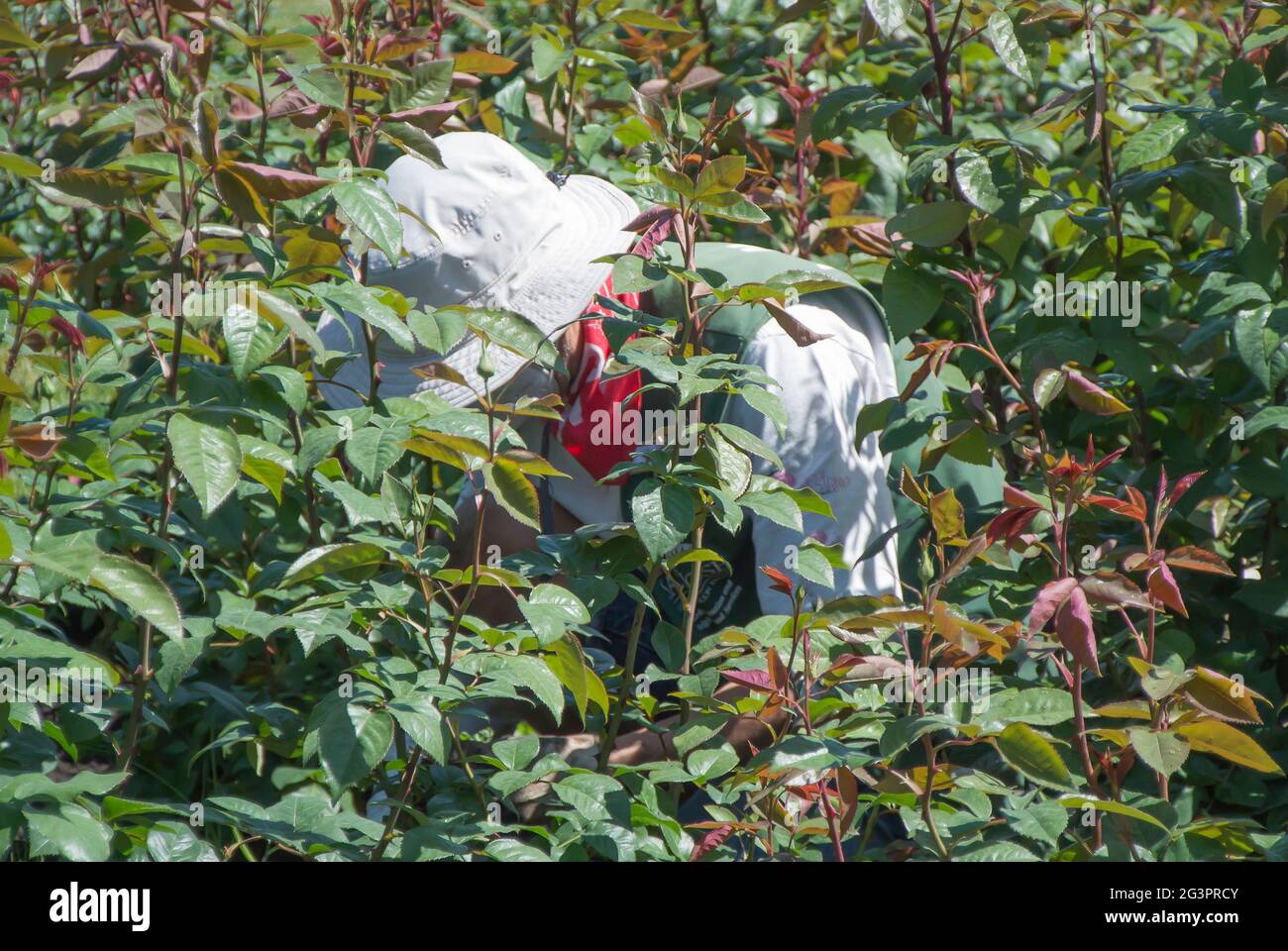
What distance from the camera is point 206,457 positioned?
5.51 ft

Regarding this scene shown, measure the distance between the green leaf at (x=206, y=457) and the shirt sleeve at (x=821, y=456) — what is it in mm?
975

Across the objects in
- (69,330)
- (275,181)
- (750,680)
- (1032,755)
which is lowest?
(1032,755)

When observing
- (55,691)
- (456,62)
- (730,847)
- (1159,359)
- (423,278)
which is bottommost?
(730,847)

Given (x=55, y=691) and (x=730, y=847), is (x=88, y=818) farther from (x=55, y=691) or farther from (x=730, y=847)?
(x=730, y=847)

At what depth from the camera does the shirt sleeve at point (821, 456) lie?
7.80ft

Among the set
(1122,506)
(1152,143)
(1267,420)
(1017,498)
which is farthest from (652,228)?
(1267,420)

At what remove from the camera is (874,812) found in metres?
1.85

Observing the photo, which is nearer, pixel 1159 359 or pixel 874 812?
pixel 874 812

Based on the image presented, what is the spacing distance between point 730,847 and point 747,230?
1.92 metres

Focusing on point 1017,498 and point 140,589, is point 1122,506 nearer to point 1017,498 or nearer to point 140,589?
point 1017,498

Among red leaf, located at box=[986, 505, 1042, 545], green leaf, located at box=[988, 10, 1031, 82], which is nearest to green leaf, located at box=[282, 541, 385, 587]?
red leaf, located at box=[986, 505, 1042, 545]

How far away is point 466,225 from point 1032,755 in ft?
4.64

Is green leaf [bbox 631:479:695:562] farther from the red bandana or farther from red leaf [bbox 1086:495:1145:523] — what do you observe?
the red bandana

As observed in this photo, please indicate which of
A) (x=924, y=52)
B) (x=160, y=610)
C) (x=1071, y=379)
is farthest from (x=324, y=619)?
(x=924, y=52)
